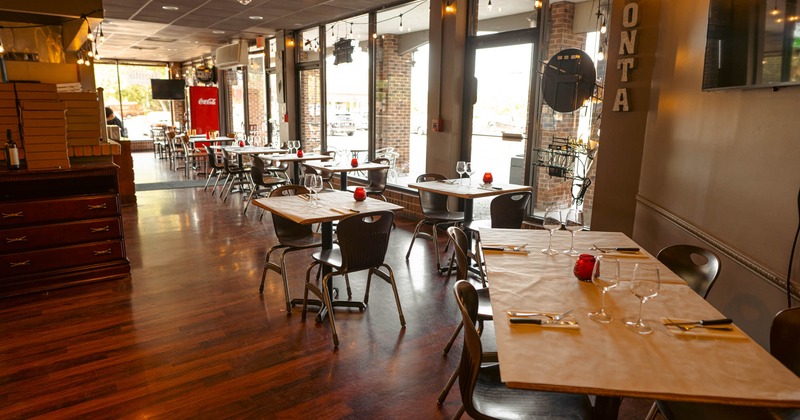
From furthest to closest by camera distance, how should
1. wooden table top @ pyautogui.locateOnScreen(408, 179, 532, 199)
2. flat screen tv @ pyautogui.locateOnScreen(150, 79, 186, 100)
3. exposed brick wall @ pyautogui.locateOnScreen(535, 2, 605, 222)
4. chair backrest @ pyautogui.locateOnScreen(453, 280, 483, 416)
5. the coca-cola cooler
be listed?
flat screen tv @ pyautogui.locateOnScreen(150, 79, 186, 100) < the coca-cola cooler < exposed brick wall @ pyautogui.locateOnScreen(535, 2, 605, 222) < wooden table top @ pyautogui.locateOnScreen(408, 179, 532, 199) < chair backrest @ pyautogui.locateOnScreen(453, 280, 483, 416)

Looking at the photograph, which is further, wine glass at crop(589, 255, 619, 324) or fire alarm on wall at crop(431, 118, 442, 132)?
fire alarm on wall at crop(431, 118, 442, 132)

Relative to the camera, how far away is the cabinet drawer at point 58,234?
4164 millimetres

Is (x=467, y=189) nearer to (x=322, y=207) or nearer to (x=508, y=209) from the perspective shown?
(x=508, y=209)

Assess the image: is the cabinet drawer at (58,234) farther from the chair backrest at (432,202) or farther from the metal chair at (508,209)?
the metal chair at (508,209)

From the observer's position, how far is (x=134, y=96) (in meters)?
17.8

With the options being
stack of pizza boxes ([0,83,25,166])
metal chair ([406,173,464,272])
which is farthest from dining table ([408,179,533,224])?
stack of pizza boxes ([0,83,25,166])

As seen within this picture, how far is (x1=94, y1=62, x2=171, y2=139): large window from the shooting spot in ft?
57.0

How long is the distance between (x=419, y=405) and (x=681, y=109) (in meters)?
2.71

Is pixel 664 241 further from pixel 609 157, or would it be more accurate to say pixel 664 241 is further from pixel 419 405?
pixel 419 405

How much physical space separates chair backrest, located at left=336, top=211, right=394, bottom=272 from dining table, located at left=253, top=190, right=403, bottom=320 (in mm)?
204

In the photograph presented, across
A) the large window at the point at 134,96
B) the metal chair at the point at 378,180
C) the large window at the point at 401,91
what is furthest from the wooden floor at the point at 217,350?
the large window at the point at 134,96

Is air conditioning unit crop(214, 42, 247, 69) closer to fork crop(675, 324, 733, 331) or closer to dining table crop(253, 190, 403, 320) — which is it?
dining table crop(253, 190, 403, 320)

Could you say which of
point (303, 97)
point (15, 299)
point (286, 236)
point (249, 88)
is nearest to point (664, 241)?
point (286, 236)

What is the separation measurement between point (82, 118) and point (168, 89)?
12.7 metres
